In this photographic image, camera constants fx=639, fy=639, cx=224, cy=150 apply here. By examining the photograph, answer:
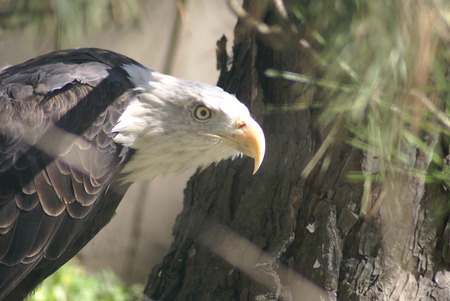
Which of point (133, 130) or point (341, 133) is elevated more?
point (341, 133)

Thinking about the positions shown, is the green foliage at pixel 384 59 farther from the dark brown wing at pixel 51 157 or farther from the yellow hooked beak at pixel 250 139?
the dark brown wing at pixel 51 157

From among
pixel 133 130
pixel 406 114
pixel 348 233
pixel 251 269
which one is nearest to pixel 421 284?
pixel 348 233

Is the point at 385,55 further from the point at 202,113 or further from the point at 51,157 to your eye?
the point at 51,157

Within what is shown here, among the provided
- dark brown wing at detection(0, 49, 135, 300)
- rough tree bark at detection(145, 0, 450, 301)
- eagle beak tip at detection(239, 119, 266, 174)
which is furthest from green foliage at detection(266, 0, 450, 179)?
dark brown wing at detection(0, 49, 135, 300)

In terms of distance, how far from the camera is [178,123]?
3.00m

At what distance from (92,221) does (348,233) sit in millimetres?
1252

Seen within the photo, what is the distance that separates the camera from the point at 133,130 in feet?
9.48

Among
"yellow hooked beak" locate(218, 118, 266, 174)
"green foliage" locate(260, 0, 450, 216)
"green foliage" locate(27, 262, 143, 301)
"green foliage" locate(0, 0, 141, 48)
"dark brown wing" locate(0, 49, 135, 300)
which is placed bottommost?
"green foliage" locate(27, 262, 143, 301)

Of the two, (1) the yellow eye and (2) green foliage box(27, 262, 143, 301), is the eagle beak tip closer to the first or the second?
(1) the yellow eye

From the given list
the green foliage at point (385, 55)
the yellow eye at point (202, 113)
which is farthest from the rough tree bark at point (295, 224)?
the green foliage at point (385, 55)

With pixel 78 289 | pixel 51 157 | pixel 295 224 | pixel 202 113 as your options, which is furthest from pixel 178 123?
pixel 78 289

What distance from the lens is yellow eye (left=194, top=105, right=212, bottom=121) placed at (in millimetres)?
2955

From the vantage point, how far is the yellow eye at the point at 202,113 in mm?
2955

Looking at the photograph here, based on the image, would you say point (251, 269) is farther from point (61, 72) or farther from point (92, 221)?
point (61, 72)
